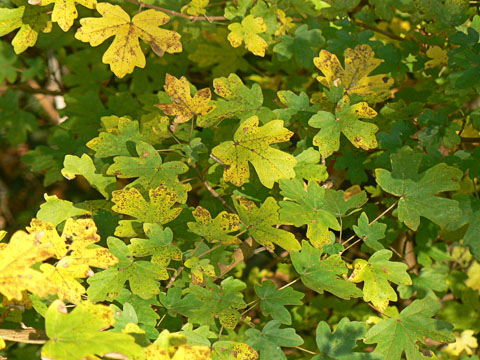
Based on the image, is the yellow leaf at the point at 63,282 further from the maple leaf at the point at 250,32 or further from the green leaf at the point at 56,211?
the maple leaf at the point at 250,32

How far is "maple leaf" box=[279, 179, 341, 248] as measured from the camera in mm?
1288

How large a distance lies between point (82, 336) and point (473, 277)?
1.73m

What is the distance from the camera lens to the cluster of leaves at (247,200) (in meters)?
1.18

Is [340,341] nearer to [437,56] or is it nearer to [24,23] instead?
[437,56]

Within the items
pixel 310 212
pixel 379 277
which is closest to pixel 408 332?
pixel 379 277

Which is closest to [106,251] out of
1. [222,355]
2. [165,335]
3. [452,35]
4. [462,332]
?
[165,335]

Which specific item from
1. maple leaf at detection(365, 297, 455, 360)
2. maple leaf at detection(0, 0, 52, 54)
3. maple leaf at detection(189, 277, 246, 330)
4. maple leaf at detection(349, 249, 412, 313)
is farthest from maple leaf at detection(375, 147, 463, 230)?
maple leaf at detection(0, 0, 52, 54)

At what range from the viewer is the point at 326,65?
1562 mm

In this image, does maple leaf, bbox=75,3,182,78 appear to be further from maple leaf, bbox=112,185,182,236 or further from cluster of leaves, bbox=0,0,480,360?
maple leaf, bbox=112,185,182,236

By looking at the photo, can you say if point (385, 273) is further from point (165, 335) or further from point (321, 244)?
point (165, 335)

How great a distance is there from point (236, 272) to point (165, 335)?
108 centimetres

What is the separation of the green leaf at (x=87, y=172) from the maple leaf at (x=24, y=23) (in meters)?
0.37

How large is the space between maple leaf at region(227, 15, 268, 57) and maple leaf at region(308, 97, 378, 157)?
36cm

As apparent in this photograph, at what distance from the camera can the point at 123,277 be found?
4.08ft
